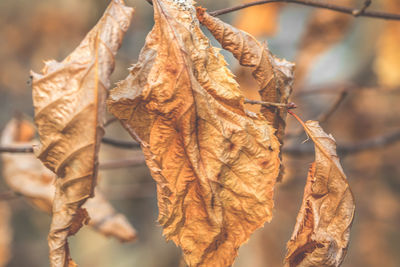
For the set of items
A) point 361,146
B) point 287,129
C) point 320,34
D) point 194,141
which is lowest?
point 287,129

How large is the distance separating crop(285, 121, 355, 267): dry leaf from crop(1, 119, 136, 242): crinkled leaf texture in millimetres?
519

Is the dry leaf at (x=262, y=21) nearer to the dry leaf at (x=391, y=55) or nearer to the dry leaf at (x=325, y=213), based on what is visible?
the dry leaf at (x=391, y=55)

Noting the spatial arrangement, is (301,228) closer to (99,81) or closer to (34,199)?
(99,81)

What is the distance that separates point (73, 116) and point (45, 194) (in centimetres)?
61

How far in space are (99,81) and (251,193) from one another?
0.85ft

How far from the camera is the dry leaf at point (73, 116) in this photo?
462mm

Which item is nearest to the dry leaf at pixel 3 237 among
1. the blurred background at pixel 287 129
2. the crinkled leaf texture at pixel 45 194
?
the blurred background at pixel 287 129

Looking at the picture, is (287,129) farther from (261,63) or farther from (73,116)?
(73,116)

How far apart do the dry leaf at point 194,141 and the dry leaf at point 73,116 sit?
63 millimetres

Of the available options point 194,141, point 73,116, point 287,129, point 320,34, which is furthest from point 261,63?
point 287,129

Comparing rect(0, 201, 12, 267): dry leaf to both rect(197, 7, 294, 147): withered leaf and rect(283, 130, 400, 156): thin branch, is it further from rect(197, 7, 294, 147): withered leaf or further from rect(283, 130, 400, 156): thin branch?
rect(197, 7, 294, 147): withered leaf

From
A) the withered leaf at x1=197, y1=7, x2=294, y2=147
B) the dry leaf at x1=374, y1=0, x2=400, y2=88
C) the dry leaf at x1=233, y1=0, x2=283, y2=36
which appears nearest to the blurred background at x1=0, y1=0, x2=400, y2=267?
the dry leaf at x1=374, y1=0, x2=400, y2=88

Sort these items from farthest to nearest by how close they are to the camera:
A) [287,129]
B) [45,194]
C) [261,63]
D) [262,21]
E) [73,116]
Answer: [287,129] → [262,21] → [45,194] → [261,63] → [73,116]

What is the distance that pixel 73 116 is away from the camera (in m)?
0.46
